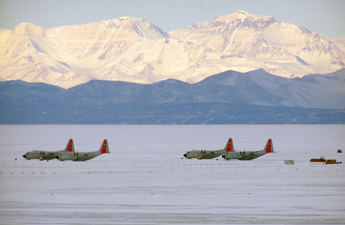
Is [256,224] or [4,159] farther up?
[4,159]

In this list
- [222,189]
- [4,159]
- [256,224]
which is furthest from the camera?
[4,159]

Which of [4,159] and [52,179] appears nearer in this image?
[52,179]

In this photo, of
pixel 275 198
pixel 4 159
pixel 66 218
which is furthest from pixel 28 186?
pixel 4 159

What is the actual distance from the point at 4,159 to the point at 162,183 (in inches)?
2061

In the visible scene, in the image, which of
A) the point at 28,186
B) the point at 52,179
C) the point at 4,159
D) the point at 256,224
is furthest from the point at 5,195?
the point at 4,159

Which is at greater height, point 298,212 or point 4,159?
point 4,159

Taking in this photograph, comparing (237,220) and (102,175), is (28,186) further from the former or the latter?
(237,220)

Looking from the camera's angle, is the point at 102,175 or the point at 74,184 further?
the point at 102,175

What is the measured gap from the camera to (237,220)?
52562mm

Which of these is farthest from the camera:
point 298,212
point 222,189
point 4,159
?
point 4,159

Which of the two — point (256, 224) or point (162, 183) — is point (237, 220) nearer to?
point (256, 224)

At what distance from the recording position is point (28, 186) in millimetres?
74375

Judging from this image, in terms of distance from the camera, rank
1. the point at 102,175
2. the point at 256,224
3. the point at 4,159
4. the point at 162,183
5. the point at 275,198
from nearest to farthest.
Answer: the point at 256,224, the point at 275,198, the point at 162,183, the point at 102,175, the point at 4,159

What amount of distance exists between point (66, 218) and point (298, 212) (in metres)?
22.2
